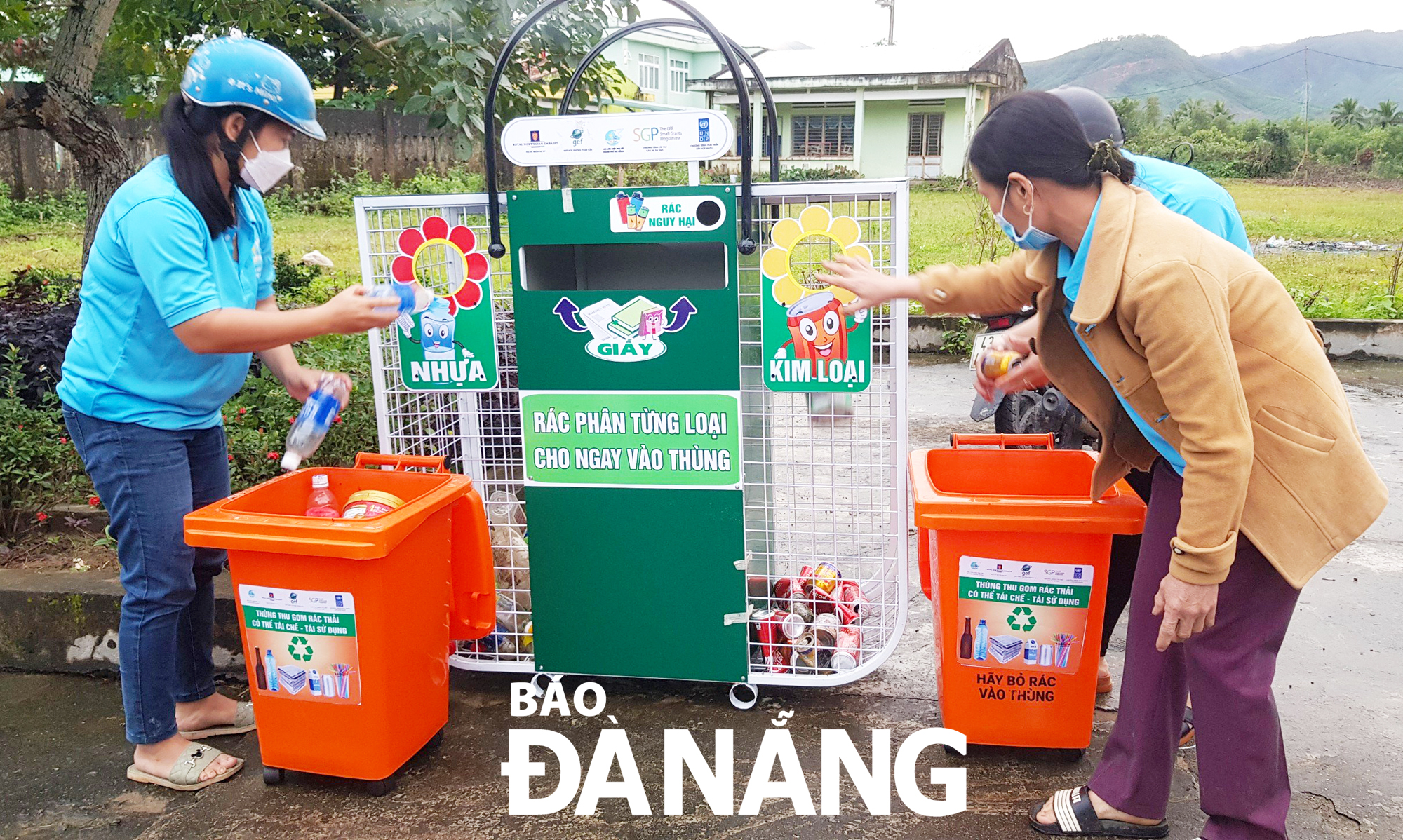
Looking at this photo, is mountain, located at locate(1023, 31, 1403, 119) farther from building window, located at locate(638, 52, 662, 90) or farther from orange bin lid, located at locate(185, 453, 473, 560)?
orange bin lid, located at locate(185, 453, 473, 560)

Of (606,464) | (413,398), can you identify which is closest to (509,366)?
(413,398)

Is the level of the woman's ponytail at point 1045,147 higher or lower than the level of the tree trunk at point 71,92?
lower

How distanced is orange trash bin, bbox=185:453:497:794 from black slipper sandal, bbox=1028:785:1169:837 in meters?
1.62

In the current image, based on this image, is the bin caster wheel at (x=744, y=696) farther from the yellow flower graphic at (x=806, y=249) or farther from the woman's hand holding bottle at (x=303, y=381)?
the woman's hand holding bottle at (x=303, y=381)

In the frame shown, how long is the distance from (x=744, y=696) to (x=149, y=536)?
1.71 meters

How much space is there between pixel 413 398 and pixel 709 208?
1244 mm

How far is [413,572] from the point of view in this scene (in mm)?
2521

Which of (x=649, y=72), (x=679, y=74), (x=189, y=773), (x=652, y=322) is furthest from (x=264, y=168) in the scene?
(x=679, y=74)

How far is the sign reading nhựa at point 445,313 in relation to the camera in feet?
9.12

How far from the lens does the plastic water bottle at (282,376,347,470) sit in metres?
2.56

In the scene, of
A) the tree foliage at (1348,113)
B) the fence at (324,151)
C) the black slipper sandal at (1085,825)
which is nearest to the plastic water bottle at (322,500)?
the black slipper sandal at (1085,825)

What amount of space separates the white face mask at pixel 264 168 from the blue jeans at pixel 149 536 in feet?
2.25

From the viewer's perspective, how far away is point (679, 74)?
130ft

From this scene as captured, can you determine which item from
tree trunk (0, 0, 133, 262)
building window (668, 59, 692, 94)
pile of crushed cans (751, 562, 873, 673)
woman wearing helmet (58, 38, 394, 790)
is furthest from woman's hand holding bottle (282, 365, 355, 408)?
building window (668, 59, 692, 94)
